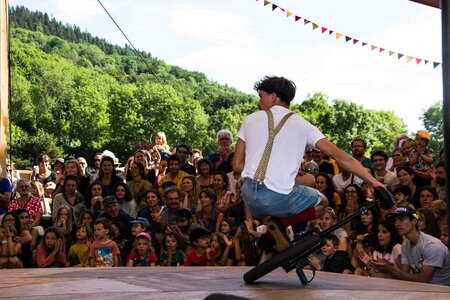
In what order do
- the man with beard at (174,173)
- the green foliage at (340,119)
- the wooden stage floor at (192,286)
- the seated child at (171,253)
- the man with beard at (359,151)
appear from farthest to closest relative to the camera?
the green foliage at (340,119) → the man with beard at (174,173) → the man with beard at (359,151) → the seated child at (171,253) → the wooden stage floor at (192,286)

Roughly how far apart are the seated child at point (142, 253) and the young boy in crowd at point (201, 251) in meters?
0.45

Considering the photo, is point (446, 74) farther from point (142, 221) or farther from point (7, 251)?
point (7, 251)

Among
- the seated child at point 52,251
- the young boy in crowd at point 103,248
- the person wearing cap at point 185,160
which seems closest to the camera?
the young boy in crowd at point 103,248

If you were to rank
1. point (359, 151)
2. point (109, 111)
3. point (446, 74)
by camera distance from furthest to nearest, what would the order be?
point (109, 111), point (359, 151), point (446, 74)

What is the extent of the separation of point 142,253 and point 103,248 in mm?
443

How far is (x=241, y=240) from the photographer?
8.00 meters

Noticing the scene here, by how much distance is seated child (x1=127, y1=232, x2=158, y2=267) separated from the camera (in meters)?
8.27

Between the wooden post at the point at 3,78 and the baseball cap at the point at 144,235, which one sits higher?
the wooden post at the point at 3,78

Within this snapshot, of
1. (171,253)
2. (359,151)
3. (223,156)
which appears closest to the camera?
(171,253)

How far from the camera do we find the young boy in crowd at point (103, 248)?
823cm

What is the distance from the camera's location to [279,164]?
4641 mm

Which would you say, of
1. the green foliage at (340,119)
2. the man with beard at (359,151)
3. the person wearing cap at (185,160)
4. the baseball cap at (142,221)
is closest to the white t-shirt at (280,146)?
the baseball cap at (142,221)

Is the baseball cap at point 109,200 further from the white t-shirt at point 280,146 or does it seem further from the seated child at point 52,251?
the white t-shirt at point 280,146

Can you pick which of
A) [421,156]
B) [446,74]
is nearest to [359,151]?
[421,156]
